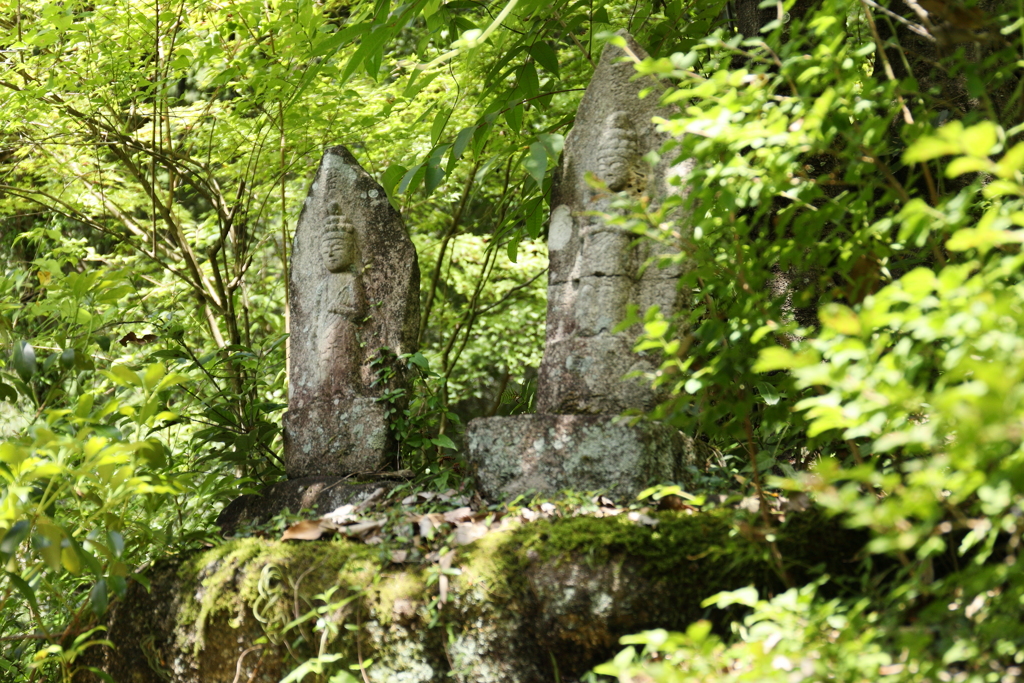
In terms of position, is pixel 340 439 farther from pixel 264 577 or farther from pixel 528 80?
pixel 528 80

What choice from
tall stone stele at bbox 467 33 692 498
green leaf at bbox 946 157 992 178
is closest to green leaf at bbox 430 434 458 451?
tall stone stele at bbox 467 33 692 498

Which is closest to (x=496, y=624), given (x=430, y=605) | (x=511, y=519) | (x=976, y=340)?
(x=430, y=605)

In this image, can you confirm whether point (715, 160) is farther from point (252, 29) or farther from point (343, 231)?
point (252, 29)

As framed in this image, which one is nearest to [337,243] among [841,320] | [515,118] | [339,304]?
[339,304]

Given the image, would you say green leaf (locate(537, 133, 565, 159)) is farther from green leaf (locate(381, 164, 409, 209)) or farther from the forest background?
green leaf (locate(381, 164, 409, 209))

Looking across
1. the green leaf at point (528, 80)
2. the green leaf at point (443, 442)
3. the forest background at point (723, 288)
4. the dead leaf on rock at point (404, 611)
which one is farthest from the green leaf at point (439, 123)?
the dead leaf on rock at point (404, 611)

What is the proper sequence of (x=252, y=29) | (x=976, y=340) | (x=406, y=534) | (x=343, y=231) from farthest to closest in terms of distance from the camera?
(x=252, y=29)
(x=343, y=231)
(x=406, y=534)
(x=976, y=340)

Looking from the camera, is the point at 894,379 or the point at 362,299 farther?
the point at 362,299

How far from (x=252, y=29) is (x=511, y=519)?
3223 mm

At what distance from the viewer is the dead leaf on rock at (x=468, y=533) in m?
2.07

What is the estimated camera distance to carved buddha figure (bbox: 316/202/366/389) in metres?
3.22

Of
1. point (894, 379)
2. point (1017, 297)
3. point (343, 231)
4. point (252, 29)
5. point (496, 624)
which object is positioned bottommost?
point (496, 624)

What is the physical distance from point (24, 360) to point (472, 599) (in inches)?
61.7

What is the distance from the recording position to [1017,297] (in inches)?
50.6
